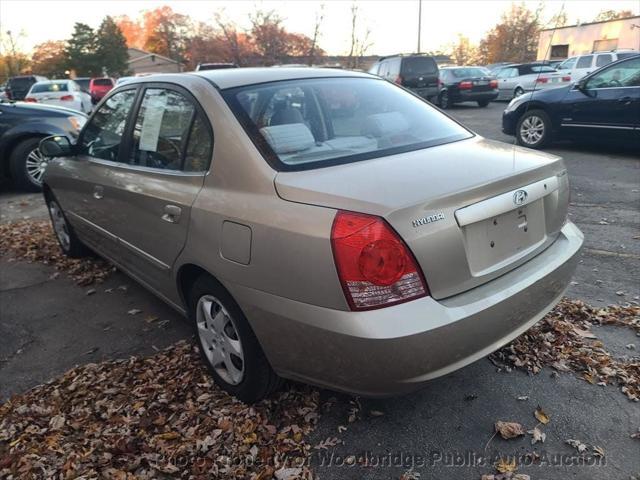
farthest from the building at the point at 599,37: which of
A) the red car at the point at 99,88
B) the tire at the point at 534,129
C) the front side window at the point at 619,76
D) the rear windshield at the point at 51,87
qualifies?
the rear windshield at the point at 51,87

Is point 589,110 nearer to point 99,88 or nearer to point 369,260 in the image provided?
point 369,260

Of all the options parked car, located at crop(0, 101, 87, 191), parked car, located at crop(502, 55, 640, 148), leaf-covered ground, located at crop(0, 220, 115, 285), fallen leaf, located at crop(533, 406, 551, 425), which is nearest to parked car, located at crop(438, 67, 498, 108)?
parked car, located at crop(502, 55, 640, 148)

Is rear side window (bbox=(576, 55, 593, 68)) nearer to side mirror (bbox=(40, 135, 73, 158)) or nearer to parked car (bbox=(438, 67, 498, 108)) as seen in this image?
parked car (bbox=(438, 67, 498, 108))

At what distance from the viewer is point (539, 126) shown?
8930 mm

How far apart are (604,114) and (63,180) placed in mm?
7741

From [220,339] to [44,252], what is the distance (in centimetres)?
366

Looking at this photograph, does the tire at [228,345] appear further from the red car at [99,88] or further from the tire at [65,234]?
the red car at [99,88]

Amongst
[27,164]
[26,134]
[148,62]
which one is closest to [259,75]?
[26,134]

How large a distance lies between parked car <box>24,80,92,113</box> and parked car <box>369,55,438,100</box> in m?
11.5

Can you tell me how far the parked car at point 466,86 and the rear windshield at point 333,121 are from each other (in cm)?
1645

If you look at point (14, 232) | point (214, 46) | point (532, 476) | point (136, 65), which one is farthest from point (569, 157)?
point (136, 65)

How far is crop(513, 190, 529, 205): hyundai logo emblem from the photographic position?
223 cm

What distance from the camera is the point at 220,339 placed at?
265 centimetres

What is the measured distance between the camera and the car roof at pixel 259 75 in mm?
2789
